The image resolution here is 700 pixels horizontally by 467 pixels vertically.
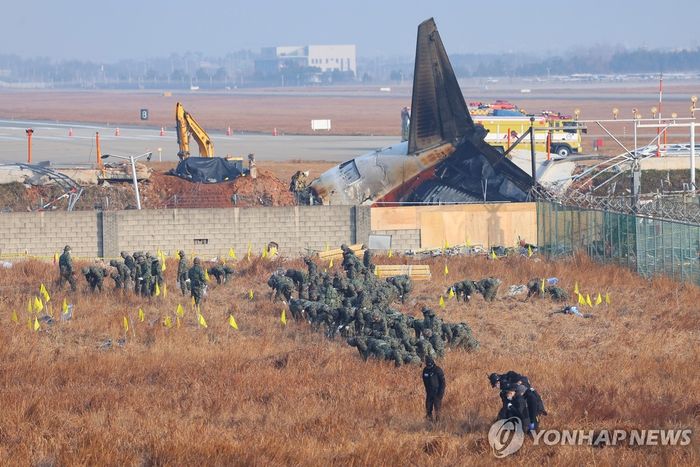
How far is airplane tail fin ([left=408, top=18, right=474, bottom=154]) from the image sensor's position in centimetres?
4003

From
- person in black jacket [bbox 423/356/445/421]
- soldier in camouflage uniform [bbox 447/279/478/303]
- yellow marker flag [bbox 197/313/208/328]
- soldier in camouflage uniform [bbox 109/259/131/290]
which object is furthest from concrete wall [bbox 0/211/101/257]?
person in black jacket [bbox 423/356/445/421]

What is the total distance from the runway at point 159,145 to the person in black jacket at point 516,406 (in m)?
47.9

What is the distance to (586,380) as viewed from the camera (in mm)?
19250

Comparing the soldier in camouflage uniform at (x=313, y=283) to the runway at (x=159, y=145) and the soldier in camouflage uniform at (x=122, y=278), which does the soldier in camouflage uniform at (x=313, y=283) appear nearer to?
the soldier in camouflage uniform at (x=122, y=278)

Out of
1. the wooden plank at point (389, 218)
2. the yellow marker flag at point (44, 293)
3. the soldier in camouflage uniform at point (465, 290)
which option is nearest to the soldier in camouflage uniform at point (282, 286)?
the soldier in camouflage uniform at point (465, 290)

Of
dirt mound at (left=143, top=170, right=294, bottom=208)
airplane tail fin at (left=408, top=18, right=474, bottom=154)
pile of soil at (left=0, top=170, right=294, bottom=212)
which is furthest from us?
dirt mound at (left=143, top=170, right=294, bottom=208)

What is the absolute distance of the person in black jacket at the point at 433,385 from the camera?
16.2 metres

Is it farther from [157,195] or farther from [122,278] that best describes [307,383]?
[157,195]

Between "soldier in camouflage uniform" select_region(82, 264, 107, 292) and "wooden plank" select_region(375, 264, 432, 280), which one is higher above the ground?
"soldier in camouflage uniform" select_region(82, 264, 107, 292)

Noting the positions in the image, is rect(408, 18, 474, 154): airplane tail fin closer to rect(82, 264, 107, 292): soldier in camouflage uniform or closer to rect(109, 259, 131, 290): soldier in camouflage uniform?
rect(109, 259, 131, 290): soldier in camouflage uniform

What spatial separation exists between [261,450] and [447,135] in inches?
1035

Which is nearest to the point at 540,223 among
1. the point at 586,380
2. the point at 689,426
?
the point at 586,380

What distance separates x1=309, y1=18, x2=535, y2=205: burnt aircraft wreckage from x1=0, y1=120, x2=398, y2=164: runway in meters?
22.2

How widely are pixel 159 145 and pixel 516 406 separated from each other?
2437 inches
